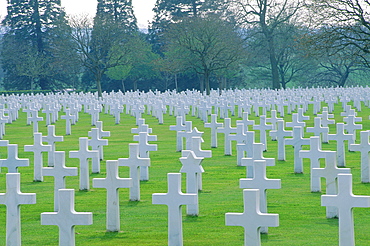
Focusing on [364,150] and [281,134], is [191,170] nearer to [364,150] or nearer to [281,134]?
[364,150]

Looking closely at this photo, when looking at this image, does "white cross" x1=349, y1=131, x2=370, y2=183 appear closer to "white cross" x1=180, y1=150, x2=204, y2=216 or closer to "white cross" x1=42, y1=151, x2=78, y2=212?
"white cross" x1=180, y1=150, x2=204, y2=216

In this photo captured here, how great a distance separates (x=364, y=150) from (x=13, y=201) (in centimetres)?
607

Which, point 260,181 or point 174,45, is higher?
point 174,45

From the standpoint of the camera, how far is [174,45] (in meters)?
45.9

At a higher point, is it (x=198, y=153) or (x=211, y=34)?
(x=211, y=34)

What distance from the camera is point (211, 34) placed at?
41.8 meters

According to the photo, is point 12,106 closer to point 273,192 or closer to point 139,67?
point 273,192

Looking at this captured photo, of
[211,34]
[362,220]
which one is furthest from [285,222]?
[211,34]

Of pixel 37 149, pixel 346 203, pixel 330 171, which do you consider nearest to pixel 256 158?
pixel 330 171

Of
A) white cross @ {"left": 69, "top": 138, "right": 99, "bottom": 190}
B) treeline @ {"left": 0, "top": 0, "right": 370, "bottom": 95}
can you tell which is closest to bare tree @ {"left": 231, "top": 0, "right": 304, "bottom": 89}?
treeline @ {"left": 0, "top": 0, "right": 370, "bottom": 95}

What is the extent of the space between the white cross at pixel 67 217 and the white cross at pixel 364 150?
5.78 m

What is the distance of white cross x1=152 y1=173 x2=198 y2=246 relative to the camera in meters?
6.16

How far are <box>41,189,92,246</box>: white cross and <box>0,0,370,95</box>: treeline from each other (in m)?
18.6

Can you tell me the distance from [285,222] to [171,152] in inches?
321
